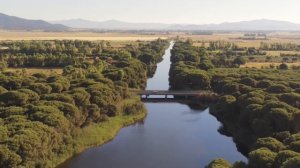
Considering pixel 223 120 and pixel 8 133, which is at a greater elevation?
pixel 8 133

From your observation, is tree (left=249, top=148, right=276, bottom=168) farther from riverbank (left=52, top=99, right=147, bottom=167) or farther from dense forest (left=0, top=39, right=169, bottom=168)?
riverbank (left=52, top=99, right=147, bottom=167)

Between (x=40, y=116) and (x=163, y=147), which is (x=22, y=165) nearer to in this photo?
(x=40, y=116)

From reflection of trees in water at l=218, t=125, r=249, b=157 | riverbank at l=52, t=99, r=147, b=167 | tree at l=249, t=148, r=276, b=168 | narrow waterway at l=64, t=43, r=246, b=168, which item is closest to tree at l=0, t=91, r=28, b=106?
riverbank at l=52, t=99, r=147, b=167

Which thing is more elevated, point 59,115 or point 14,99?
point 14,99

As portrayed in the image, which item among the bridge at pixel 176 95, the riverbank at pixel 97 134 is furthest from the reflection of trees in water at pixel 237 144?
the bridge at pixel 176 95

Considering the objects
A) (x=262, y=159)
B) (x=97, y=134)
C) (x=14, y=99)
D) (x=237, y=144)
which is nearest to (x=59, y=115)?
(x=97, y=134)

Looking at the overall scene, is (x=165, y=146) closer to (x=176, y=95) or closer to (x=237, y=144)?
(x=237, y=144)

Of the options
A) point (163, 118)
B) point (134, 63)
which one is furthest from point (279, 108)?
point (134, 63)
